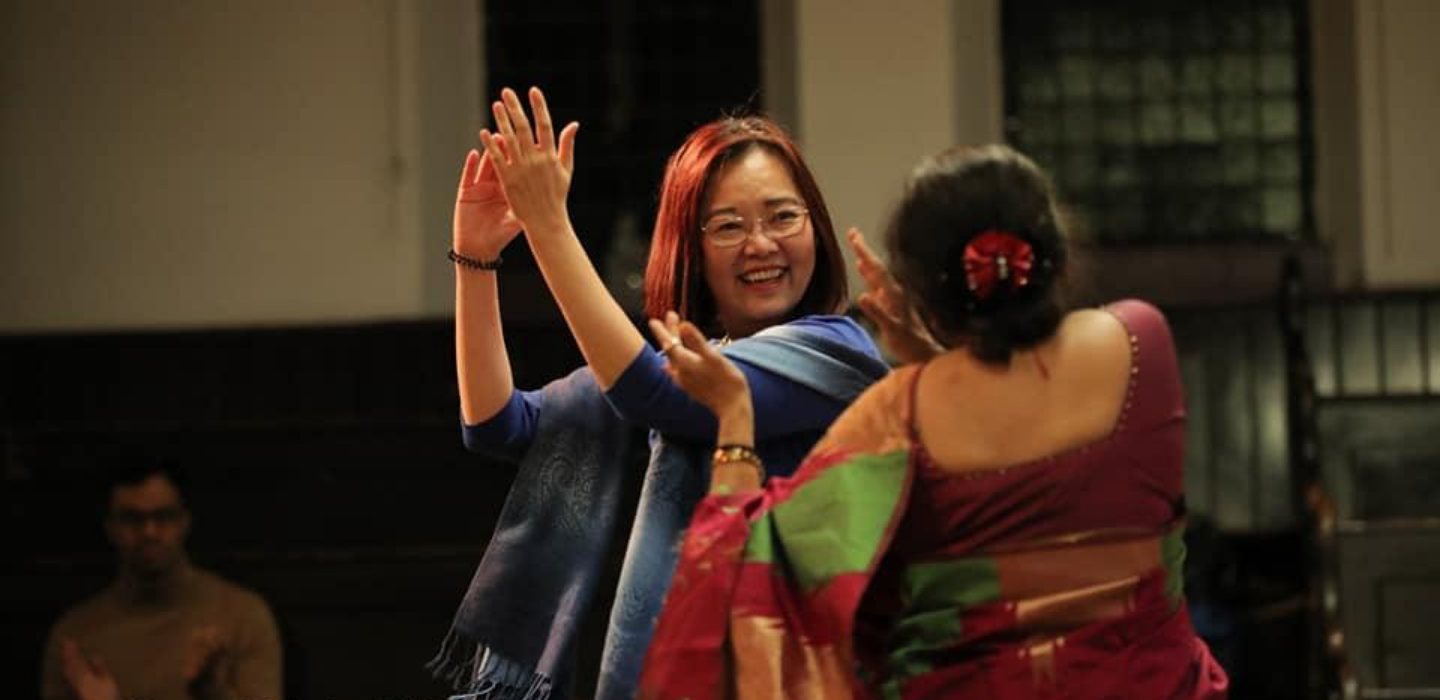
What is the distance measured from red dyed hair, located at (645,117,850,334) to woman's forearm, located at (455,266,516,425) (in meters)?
0.19

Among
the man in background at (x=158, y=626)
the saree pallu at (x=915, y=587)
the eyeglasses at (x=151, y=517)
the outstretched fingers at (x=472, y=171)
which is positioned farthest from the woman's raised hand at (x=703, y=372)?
the eyeglasses at (x=151, y=517)

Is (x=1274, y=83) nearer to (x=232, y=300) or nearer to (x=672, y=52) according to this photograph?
(x=672, y=52)

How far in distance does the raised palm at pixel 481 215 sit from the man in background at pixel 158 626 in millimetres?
2416

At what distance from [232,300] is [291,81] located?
64 cm

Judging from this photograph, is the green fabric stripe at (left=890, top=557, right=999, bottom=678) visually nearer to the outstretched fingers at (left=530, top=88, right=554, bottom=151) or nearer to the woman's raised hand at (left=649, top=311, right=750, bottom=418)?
the woman's raised hand at (left=649, top=311, right=750, bottom=418)

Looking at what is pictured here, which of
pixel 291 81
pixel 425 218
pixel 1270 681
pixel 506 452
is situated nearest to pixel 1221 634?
pixel 1270 681

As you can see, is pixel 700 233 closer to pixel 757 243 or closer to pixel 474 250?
pixel 757 243

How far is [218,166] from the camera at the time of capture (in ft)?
22.6

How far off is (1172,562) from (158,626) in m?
3.48

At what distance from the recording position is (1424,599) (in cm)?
574

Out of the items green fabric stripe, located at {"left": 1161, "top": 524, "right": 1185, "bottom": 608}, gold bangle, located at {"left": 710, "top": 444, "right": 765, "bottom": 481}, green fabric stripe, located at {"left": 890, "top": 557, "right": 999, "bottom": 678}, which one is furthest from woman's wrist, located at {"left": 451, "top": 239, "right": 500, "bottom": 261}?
green fabric stripe, located at {"left": 1161, "top": 524, "right": 1185, "bottom": 608}

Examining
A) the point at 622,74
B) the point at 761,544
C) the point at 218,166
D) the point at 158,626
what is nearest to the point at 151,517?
the point at 158,626

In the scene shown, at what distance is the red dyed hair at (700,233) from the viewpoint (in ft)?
9.61

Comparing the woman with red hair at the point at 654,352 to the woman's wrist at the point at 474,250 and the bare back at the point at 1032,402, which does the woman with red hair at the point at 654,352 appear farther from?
the bare back at the point at 1032,402
